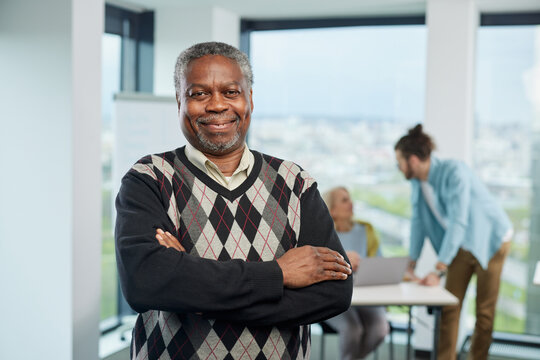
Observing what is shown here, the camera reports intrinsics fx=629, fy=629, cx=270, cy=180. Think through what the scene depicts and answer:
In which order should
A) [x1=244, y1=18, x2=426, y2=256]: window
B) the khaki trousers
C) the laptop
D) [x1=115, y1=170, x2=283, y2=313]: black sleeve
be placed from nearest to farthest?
1. [x1=115, y1=170, x2=283, y2=313]: black sleeve
2. the laptop
3. the khaki trousers
4. [x1=244, y1=18, x2=426, y2=256]: window

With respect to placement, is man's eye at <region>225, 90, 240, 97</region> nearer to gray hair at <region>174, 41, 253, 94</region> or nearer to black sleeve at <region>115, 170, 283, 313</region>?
gray hair at <region>174, 41, 253, 94</region>

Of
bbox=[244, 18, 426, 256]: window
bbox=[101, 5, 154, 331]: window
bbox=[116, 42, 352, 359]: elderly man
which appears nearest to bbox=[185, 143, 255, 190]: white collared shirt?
bbox=[116, 42, 352, 359]: elderly man

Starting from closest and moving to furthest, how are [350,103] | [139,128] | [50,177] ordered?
1. [50,177]
2. [139,128]
3. [350,103]

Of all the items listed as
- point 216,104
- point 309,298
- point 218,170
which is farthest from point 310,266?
point 216,104

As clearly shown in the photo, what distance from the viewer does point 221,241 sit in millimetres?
1396

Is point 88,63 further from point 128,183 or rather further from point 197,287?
point 197,287

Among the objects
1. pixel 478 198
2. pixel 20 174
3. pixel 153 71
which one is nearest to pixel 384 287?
pixel 478 198

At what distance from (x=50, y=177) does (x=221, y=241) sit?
2.07m

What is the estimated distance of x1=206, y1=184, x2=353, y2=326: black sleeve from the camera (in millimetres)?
1336

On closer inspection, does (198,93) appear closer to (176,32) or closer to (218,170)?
(218,170)

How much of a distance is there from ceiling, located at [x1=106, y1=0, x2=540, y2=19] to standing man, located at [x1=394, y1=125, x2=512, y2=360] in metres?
1.39

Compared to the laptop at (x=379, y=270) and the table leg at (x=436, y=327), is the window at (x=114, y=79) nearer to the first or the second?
the laptop at (x=379, y=270)

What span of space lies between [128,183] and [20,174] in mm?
2086

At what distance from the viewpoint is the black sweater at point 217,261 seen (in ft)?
4.29
